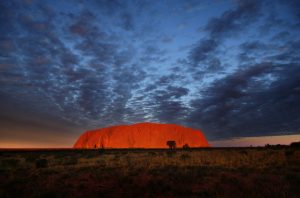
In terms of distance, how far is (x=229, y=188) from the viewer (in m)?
9.21

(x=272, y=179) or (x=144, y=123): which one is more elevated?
(x=144, y=123)

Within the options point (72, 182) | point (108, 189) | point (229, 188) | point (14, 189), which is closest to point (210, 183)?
point (229, 188)

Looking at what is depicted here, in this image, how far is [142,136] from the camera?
13288 centimetres

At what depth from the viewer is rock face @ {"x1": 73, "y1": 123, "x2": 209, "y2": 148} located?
13050cm

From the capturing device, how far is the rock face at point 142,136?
13050 cm

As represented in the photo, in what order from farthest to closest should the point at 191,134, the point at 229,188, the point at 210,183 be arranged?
the point at 191,134
the point at 210,183
the point at 229,188

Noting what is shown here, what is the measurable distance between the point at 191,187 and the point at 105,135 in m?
135

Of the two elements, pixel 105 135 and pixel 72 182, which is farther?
pixel 105 135

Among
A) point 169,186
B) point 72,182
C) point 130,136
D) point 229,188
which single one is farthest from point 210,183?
point 130,136

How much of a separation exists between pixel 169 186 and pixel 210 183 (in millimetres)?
1848

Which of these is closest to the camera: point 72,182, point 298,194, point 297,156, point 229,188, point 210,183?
point 298,194

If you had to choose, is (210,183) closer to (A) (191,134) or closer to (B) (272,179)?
(B) (272,179)

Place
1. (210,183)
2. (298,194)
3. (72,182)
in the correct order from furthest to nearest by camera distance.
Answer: (72,182) → (210,183) → (298,194)

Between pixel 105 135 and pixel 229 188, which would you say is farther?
pixel 105 135
